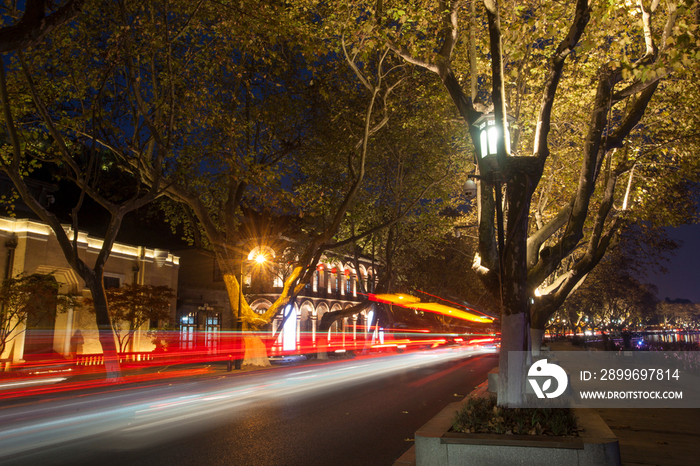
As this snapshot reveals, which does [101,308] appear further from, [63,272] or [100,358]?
[63,272]

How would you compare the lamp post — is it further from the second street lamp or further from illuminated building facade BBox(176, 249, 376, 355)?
illuminated building facade BBox(176, 249, 376, 355)

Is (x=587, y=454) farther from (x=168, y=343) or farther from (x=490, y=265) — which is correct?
(x=168, y=343)

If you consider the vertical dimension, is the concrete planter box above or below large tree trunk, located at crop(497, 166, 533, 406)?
below

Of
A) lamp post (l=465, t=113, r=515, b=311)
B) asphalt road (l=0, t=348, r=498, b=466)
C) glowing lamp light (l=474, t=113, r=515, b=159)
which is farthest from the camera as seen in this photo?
glowing lamp light (l=474, t=113, r=515, b=159)

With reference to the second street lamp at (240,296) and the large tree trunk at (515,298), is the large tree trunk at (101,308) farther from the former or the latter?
the large tree trunk at (515,298)

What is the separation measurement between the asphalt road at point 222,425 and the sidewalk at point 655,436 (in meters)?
1.60

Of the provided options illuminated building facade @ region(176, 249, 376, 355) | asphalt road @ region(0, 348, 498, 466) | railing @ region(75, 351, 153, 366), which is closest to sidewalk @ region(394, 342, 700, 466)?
asphalt road @ region(0, 348, 498, 466)

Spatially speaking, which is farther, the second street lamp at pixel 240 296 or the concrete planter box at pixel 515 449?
the second street lamp at pixel 240 296

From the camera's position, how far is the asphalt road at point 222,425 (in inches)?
277

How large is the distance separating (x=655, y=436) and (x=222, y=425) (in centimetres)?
740

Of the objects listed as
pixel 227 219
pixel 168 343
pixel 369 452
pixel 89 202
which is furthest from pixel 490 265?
pixel 89 202

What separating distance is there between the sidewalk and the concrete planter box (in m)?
0.89

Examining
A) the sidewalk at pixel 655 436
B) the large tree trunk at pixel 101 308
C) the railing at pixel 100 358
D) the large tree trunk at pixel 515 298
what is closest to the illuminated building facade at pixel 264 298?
the railing at pixel 100 358

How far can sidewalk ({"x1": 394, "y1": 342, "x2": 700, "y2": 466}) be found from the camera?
6.61 meters
